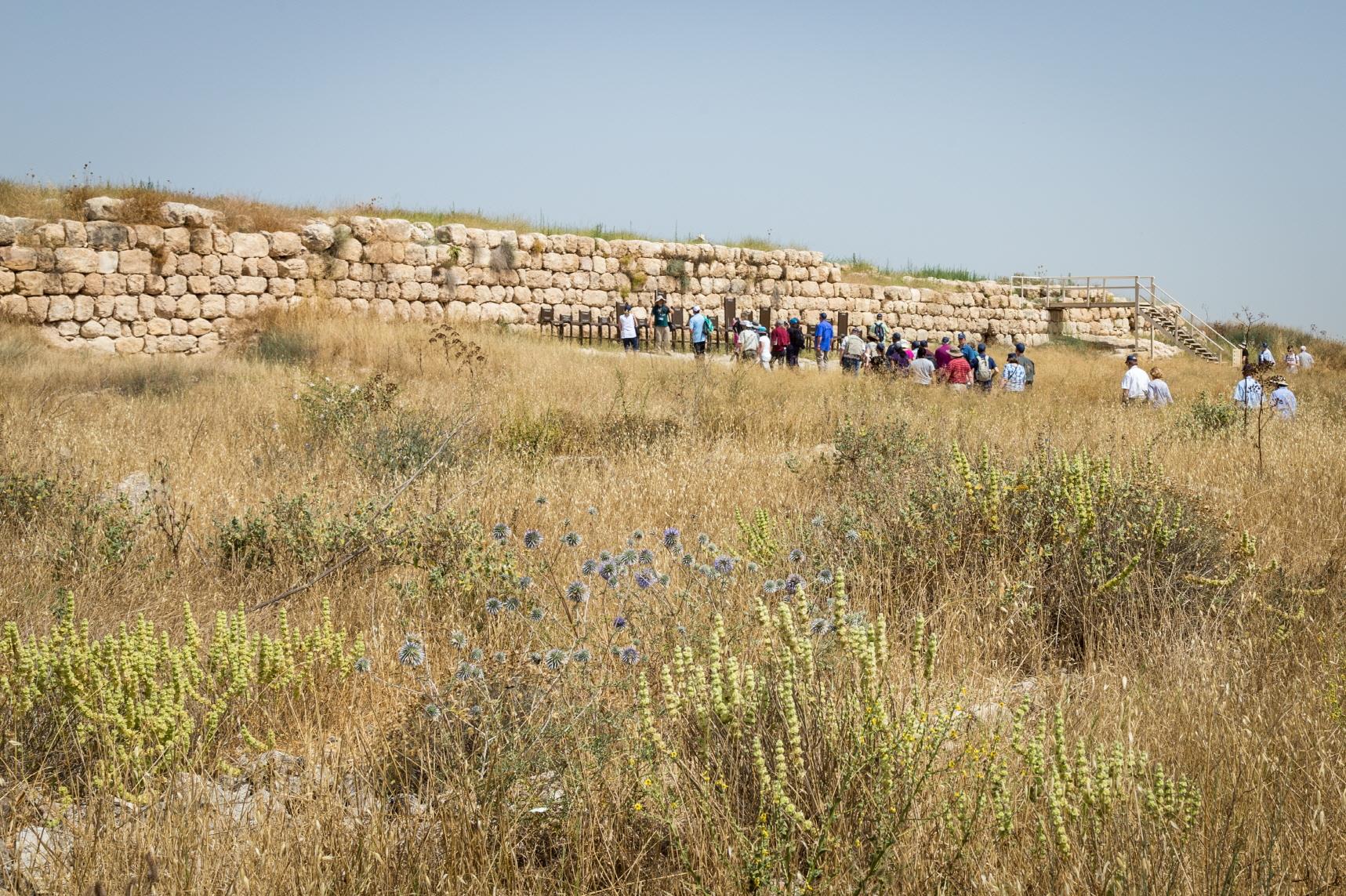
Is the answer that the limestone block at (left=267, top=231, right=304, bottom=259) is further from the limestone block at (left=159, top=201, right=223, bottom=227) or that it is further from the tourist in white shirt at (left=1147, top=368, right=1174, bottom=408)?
the tourist in white shirt at (left=1147, top=368, right=1174, bottom=408)

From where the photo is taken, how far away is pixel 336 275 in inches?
751

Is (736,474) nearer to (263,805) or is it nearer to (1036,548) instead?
(1036,548)

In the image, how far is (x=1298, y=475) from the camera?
6.80 metres

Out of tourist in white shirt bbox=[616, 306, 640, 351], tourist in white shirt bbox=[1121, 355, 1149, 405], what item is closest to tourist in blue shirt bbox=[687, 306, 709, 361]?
tourist in white shirt bbox=[616, 306, 640, 351]

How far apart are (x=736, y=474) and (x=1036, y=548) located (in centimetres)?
280

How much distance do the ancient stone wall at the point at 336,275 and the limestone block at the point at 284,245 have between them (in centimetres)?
2

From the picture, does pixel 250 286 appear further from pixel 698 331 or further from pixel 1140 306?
pixel 1140 306

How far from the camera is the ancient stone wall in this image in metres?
16.6

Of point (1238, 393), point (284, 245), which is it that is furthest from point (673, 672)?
point (284, 245)

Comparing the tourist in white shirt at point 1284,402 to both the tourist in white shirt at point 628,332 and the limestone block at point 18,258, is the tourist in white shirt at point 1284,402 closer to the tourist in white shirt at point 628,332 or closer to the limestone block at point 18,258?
the tourist in white shirt at point 628,332

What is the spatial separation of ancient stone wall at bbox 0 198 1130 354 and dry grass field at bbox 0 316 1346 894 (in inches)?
404

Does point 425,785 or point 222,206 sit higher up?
point 222,206

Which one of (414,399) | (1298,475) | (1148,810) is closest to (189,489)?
(414,399)

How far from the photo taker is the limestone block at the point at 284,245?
18.3m
